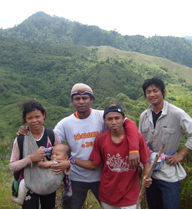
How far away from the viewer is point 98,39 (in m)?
92.1

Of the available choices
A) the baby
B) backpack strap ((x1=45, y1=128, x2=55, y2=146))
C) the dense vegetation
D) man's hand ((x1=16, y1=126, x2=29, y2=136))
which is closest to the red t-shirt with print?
the baby

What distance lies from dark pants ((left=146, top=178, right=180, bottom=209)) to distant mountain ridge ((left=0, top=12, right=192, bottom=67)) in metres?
90.7

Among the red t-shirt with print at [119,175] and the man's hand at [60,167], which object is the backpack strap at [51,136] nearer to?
the man's hand at [60,167]

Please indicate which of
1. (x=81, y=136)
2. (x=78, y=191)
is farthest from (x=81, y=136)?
(x=78, y=191)

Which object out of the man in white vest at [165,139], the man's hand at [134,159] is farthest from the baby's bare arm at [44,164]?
the man in white vest at [165,139]

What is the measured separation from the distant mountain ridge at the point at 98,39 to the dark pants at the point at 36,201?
299 feet

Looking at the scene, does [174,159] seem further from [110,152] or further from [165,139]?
[110,152]

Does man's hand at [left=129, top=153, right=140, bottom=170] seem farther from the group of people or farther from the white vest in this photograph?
the white vest

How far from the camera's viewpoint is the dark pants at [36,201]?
6.25 ft

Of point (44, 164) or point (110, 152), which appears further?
point (110, 152)

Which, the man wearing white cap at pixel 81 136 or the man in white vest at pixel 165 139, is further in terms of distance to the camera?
the man wearing white cap at pixel 81 136

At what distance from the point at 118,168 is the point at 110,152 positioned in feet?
0.55

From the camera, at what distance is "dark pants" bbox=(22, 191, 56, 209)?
1.90m

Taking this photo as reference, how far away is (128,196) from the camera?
1.93 metres
